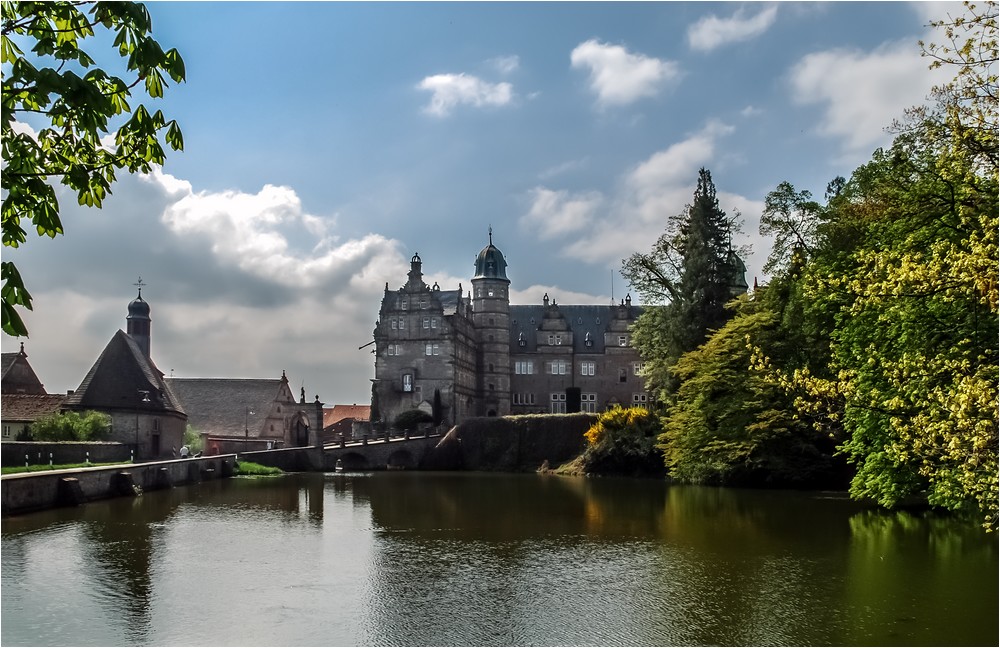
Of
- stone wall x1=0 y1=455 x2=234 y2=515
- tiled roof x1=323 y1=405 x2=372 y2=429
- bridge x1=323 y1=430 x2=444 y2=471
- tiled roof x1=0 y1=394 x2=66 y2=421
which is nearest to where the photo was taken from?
stone wall x1=0 y1=455 x2=234 y2=515

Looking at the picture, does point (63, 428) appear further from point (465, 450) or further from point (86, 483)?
point (465, 450)

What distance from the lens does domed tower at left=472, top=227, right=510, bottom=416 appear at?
80188 mm

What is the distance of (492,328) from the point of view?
265 ft

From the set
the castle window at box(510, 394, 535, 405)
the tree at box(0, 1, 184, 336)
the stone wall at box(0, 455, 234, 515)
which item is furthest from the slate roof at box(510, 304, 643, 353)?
the tree at box(0, 1, 184, 336)

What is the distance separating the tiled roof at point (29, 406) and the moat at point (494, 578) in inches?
847

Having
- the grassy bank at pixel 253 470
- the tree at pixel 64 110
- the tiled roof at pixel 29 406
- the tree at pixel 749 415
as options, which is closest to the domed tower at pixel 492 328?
the grassy bank at pixel 253 470

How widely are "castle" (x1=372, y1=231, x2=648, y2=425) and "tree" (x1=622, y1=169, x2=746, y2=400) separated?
26.4m

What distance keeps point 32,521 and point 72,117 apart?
20020 mm

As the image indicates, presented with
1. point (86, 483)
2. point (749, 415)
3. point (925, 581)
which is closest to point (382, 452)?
point (749, 415)

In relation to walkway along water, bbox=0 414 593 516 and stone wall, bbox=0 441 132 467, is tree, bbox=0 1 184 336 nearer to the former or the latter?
stone wall, bbox=0 441 132 467

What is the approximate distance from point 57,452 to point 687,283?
96.6 feet

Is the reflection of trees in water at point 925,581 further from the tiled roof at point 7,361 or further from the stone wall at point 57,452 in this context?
the tiled roof at point 7,361

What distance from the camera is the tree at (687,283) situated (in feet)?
147

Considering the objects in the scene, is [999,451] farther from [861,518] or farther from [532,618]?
[861,518]
